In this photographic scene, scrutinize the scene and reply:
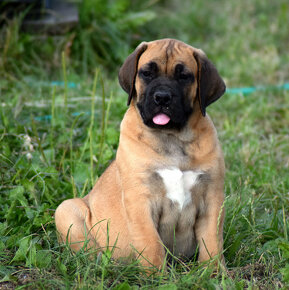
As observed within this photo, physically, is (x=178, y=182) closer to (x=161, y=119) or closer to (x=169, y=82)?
(x=161, y=119)

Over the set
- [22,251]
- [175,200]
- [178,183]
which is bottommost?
[22,251]

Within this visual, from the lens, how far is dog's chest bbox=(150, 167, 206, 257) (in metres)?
3.85

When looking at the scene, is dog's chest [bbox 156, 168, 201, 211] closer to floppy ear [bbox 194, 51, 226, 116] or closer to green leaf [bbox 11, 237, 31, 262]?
floppy ear [bbox 194, 51, 226, 116]

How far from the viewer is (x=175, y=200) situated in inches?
152

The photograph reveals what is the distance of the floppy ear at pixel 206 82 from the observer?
400 centimetres

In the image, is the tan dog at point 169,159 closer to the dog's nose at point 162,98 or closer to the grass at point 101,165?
the dog's nose at point 162,98

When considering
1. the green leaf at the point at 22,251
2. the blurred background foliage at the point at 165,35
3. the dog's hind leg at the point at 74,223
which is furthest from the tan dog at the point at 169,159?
the blurred background foliage at the point at 165,35

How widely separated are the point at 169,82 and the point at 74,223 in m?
1.37

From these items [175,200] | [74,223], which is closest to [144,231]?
[175,200]

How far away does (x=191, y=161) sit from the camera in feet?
12.9

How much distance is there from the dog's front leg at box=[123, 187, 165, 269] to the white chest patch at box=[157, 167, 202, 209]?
0.55 feet

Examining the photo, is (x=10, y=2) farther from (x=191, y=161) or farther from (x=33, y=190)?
(x=191, y=161)

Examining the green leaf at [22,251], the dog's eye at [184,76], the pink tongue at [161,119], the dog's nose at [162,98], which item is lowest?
the green leaf at [22,251]

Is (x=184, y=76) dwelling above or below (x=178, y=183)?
above
